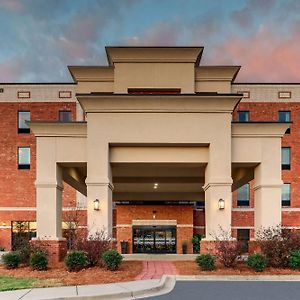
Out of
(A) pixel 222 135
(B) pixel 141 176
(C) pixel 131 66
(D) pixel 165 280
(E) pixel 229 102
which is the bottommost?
(D) pixel 165 280

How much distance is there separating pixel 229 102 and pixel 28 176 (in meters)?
25.7

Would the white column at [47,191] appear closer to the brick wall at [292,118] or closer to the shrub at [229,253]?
the shrub at [229,253]

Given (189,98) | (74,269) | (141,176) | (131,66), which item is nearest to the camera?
(74,269)

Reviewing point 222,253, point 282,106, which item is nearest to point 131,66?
point 222,253

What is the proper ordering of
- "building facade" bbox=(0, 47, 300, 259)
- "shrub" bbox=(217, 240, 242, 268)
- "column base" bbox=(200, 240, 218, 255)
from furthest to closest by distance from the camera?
"building facade" bbox=(0, 47, 300, 259) < "column base" bbox=(200, 240, 218, 255) < "shrub" bbox=(217, 240, 242, 268)

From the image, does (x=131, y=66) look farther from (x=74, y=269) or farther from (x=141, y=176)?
(x=74, y=269)

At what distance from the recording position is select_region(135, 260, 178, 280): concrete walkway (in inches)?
638

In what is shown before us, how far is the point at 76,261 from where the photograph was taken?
55.2ft

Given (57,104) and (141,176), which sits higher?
(57,104)

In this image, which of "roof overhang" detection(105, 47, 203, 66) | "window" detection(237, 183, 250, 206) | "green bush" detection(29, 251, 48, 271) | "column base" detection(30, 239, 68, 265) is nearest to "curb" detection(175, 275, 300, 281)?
"green bush" detection(29, 251, 48, 271)

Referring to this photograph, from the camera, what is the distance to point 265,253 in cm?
1823

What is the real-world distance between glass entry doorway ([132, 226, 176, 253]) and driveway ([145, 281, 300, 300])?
76.7 ft

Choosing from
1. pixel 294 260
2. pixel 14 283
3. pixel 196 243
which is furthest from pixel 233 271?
pixel 196 243

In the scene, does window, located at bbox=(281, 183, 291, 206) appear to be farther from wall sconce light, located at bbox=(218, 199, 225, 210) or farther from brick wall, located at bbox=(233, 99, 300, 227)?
wall sconce light, located at bbox=(218, 199, 225, 210)
